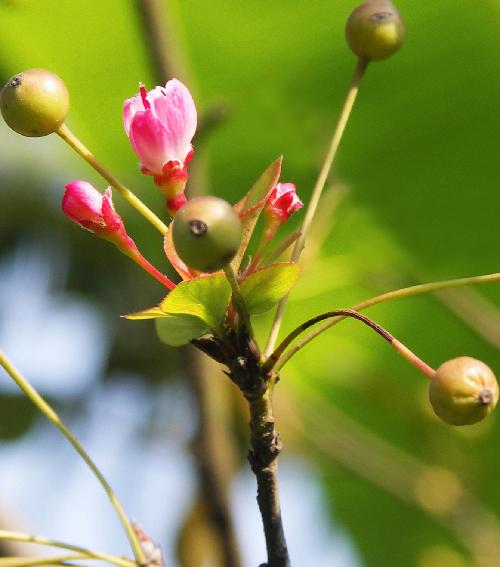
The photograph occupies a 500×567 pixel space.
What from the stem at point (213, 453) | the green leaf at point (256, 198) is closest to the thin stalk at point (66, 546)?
the green leaf at point (256, 198)

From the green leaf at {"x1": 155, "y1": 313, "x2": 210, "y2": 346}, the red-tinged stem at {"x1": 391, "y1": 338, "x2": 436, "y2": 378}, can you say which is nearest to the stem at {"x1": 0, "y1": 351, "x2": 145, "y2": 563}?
the green leaf at {"x1": 155, "y1": 313, "x2": 210, "y2": 346}

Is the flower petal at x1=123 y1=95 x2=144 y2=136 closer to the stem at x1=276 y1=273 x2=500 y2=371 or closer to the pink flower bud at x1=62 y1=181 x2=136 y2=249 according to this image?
the pink flower bud at x1=62 y1=181 x2=136 y2=249

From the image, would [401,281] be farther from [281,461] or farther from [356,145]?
[281,461]

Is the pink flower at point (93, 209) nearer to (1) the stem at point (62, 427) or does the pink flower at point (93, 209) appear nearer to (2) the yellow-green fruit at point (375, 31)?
(1) the stem at point (62, 427)

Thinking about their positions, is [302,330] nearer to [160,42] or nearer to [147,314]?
[147,314]

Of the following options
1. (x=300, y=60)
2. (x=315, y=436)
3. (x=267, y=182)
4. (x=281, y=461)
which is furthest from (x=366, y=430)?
(x=267, y=182)

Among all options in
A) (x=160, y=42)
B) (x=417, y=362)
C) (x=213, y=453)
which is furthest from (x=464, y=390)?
(x=160, y=42)
